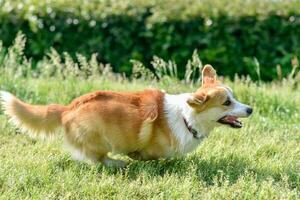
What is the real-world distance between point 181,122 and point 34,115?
43.9 inches

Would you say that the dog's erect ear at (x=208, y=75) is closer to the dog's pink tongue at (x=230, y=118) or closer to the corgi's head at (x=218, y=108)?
the corgi's head at (x=218, y=108)

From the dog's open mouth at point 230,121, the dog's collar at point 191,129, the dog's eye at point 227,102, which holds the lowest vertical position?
the dog's collar at point 191,129

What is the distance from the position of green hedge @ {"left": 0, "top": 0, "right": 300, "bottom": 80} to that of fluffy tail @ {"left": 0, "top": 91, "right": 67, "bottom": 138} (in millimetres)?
4914

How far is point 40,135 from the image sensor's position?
5797mm

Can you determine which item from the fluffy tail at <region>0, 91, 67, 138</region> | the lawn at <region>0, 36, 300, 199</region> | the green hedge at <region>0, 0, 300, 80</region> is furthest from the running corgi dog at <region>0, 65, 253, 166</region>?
the green hedge at <region>0, 0, 300, 80</region>

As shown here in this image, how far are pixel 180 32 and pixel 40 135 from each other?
202 inches

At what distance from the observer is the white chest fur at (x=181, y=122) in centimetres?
569

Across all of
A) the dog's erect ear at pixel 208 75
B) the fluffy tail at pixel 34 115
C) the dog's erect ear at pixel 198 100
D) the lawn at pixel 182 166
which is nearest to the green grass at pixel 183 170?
the lawn at pixel 182 166

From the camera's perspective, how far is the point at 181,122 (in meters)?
5.71

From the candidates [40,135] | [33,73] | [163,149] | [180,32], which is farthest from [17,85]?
[180,32]

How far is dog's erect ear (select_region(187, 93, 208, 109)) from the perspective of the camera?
18.2 feet

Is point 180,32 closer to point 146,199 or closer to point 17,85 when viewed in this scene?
point 17,85

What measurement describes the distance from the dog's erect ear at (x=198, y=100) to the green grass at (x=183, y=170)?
460 mm

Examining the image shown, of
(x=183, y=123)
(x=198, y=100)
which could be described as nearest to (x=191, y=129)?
(x=183, y=123)
